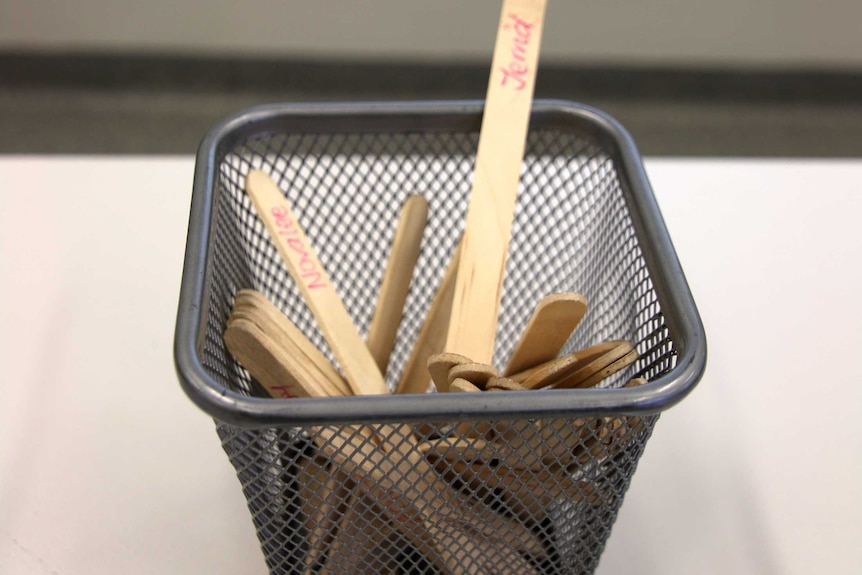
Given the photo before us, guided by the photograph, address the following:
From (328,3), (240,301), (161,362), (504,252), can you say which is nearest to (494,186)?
(504,252)

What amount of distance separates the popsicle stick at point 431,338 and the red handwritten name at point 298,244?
0.23 feet

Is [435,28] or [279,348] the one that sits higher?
[435,28]

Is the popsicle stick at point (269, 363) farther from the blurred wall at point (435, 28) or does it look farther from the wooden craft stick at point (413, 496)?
the blurred wall at point (435, 28)

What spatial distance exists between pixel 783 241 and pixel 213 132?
0.41m

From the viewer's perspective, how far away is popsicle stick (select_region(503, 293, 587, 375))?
339 mm

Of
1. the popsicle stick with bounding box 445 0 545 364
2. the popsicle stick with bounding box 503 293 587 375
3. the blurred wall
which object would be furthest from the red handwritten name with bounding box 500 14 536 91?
the blurred wall

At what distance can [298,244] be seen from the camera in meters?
0.42

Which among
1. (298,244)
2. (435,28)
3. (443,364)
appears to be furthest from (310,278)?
(435,28)

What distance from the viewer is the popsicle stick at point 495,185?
0.39m

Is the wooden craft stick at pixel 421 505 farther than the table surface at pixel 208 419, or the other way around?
the table surface at pixel 208 419

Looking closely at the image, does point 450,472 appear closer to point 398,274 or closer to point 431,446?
point 431,446

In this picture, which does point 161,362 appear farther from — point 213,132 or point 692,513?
point 692,513

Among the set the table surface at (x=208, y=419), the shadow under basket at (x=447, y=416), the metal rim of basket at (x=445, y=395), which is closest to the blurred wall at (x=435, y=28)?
the table surface at (x=208, y=419)

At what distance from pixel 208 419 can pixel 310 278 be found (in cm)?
14
